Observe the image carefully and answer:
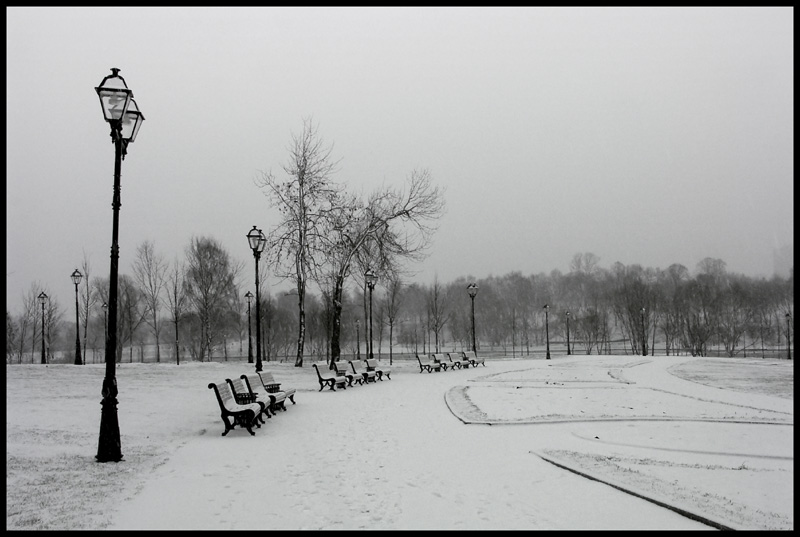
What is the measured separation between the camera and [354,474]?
6848 mm

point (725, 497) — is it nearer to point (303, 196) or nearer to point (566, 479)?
point (566, 479)

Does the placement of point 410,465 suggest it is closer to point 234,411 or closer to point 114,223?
point 234,411

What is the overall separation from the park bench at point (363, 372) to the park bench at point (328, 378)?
1503 mm

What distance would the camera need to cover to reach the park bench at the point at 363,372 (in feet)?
65.6

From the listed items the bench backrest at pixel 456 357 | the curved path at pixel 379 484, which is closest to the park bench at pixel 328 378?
the curved path at pixel 379 484

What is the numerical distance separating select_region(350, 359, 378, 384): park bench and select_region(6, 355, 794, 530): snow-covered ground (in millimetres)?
5394

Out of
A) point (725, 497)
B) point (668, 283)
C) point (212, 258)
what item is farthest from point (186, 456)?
point (668, 283)

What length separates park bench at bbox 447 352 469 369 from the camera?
→ 94.6 feet

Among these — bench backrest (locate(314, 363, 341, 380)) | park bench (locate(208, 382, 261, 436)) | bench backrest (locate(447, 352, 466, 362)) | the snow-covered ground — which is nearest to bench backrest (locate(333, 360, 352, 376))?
bench backrest (locate(314, 363, 341, 380))

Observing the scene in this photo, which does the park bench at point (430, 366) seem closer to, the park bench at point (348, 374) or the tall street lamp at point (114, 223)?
the park bench at point (348, 374)

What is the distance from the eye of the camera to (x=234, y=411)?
962cm

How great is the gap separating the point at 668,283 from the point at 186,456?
88.5 m

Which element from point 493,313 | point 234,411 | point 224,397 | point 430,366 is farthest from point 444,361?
point 493,313

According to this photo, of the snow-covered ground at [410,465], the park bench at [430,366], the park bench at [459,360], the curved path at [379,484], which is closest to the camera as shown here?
the curved path at [379,484]
